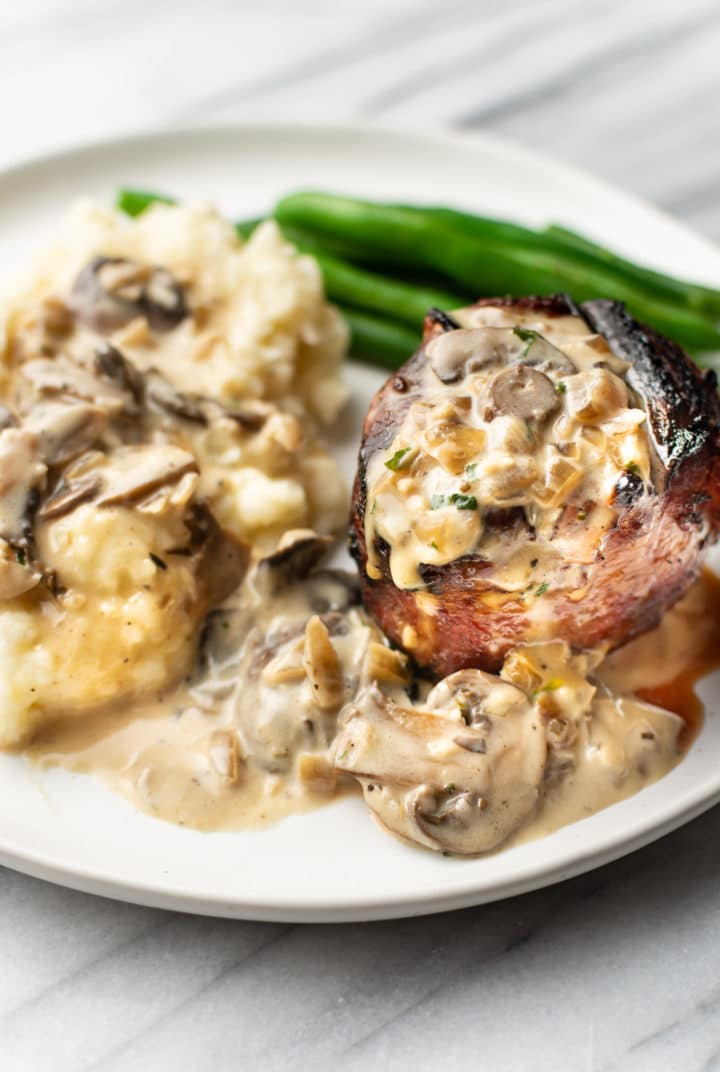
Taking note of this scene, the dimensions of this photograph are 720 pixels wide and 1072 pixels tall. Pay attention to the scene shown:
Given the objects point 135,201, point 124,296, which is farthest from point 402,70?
point 124,296

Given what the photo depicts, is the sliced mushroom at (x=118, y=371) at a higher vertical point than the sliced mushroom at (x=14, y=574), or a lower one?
higher

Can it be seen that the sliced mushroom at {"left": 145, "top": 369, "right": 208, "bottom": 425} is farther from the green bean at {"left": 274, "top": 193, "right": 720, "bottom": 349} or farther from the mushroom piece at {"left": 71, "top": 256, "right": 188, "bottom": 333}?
the green bean at {"left": 274, "top": 193, "right": 720, "bottom": 349}

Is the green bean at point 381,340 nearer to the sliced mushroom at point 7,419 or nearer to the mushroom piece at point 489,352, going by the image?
A: the mushroom piece at point 489,352

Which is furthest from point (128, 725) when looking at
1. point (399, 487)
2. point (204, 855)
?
point (399, 487)

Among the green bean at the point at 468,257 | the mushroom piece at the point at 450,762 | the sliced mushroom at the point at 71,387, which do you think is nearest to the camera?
the mushroom piece at the point at 450,762

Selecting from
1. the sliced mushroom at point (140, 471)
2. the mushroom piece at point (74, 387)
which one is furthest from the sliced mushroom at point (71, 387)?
the sliced mushroom at point (140, 471)

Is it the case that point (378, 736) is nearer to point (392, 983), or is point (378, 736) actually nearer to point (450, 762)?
point (450, 762)
